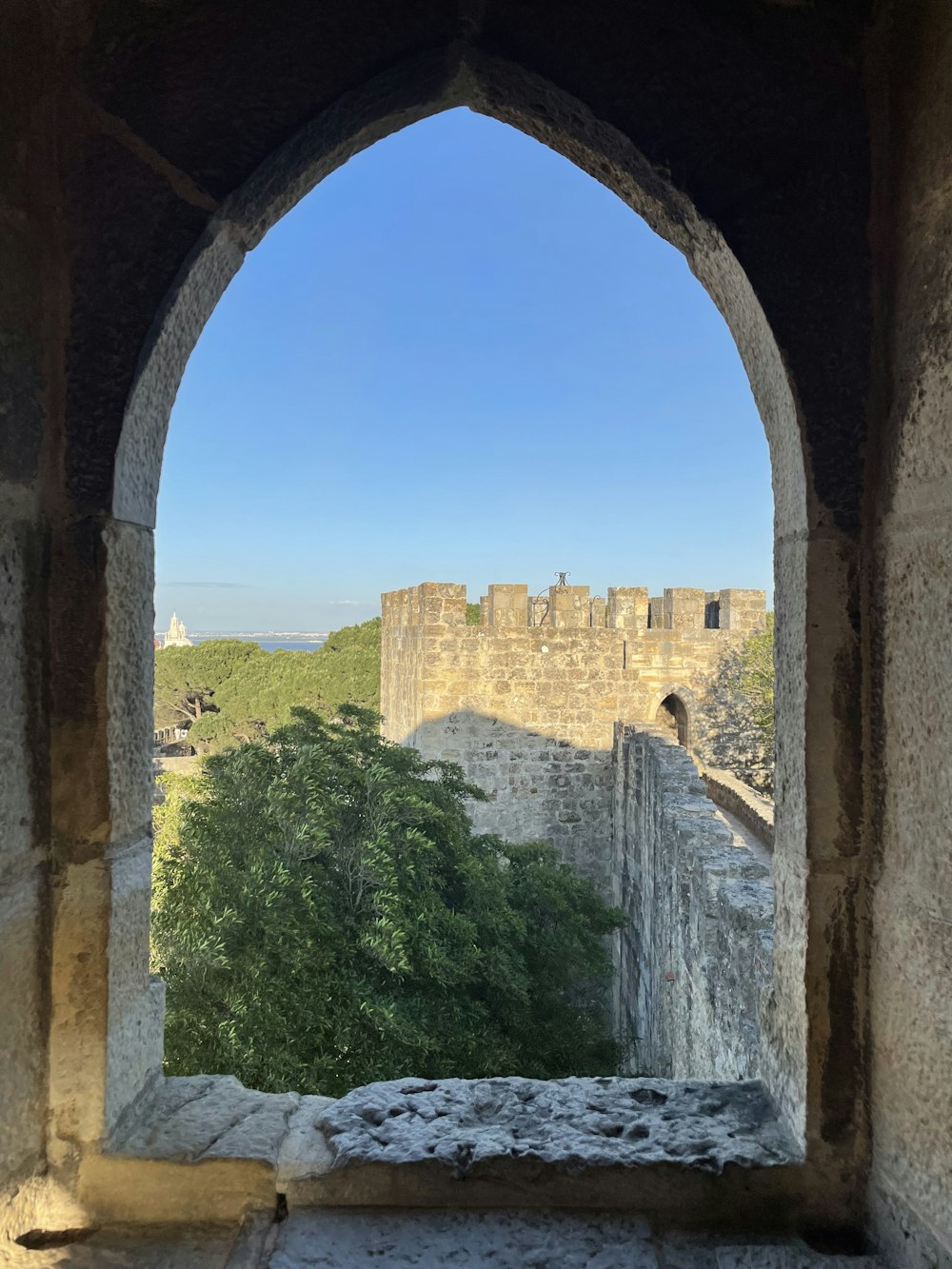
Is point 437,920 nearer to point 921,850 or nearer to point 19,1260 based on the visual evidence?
point 19,1260

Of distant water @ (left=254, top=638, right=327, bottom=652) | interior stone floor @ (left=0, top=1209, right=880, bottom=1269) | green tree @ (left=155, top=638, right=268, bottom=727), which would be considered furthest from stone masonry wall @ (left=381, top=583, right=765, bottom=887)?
green tree @ (left=155, top=638, right=268, bottom=727)

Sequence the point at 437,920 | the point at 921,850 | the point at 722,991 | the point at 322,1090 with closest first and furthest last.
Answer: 1. the point at 921,850
2. the point at 722,991
3. the point at 322,1090
4. the point at 437,920

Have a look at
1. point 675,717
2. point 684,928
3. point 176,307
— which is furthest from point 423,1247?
point 675,717

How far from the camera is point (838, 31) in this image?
4.52 ft

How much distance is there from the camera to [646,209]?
1.62 m

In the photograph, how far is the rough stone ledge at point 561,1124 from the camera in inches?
55.5

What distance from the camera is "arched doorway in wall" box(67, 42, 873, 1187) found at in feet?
4.71

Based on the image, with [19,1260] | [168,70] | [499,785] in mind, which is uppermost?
[168,70]

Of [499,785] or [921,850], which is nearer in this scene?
[921,850]

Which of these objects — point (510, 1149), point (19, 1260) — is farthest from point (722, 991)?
point (19, 1260)

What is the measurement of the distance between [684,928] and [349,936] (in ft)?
6.61

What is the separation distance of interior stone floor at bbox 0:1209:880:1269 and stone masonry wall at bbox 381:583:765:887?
8.36 meters

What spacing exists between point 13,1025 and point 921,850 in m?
1.59

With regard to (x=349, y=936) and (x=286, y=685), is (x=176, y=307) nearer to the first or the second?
(x=349, y=936)
